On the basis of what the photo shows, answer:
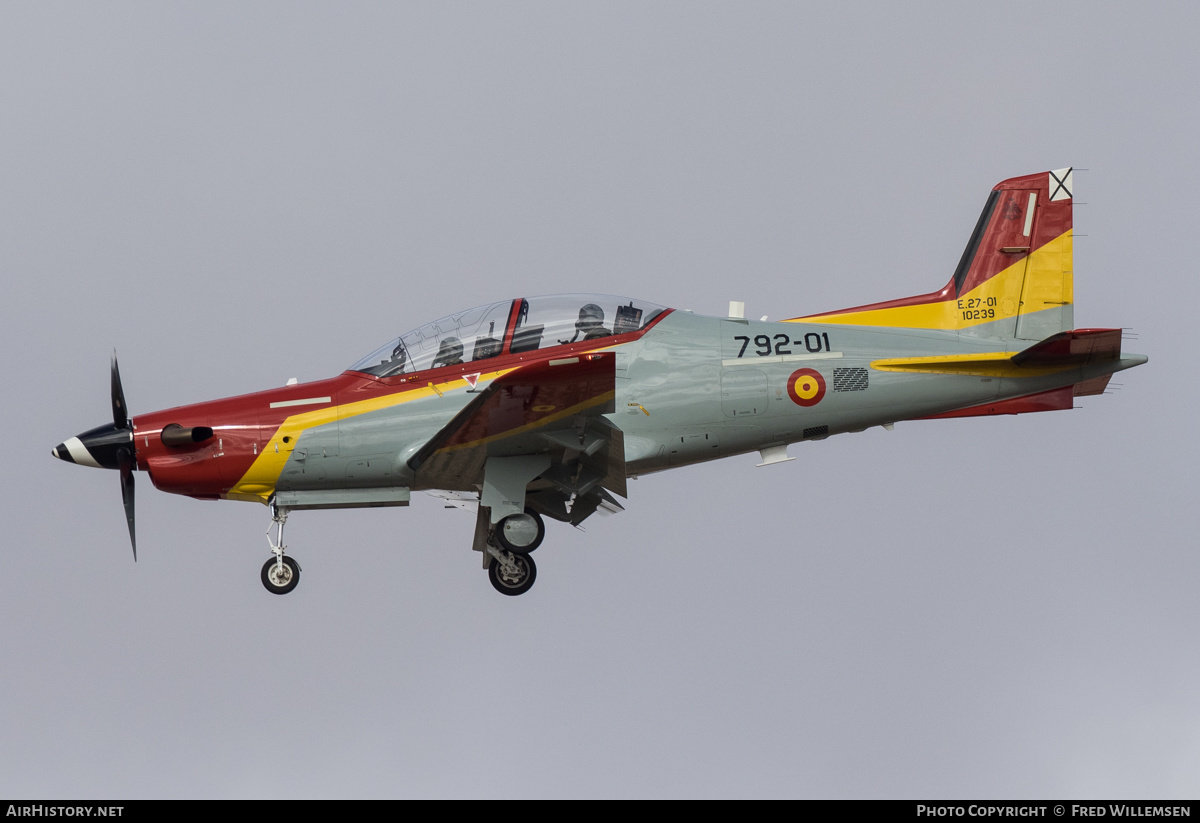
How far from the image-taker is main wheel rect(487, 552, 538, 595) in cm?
1806

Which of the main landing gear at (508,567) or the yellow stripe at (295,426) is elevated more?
the yellow stripe at (295,426)

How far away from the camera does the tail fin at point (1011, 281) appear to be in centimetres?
1883

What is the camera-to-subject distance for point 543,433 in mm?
17109

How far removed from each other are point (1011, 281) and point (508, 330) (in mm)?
6184

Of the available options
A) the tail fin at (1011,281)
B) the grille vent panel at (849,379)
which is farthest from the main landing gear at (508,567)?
the tail fin at (1011,281)

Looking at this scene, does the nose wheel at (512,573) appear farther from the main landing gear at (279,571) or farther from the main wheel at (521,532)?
the main landing gear at (279,571)

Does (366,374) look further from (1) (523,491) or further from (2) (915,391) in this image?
(2) (915,391)

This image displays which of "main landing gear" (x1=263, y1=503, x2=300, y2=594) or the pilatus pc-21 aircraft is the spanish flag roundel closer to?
the pilatus pc-21 aircraft

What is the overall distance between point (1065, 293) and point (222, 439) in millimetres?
10124

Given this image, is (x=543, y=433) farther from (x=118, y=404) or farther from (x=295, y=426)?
(x=118, y=404)

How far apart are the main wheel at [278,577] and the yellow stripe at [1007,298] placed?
6856mm

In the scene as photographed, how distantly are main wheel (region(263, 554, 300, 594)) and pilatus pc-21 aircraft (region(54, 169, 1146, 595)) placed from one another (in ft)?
0.06

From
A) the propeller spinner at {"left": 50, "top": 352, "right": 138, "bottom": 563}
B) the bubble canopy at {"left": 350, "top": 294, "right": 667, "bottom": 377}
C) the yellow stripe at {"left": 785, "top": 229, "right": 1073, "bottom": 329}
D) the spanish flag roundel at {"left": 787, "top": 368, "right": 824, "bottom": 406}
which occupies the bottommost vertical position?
the propeller spinner at {"left": 50, "top": 352, "right": 138, "bottom": 563}

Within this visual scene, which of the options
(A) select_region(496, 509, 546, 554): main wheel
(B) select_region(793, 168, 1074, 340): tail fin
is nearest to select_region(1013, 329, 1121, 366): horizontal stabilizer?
(B) select_region(793, 168, 1074, 340): tail fin
